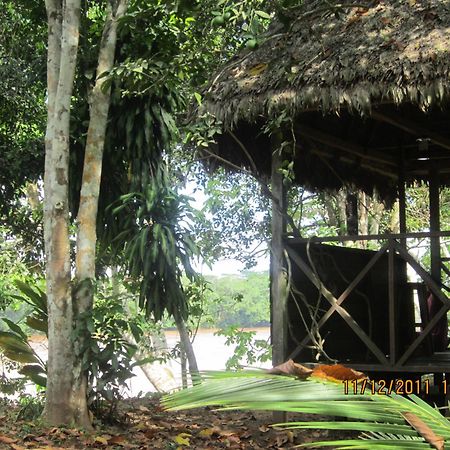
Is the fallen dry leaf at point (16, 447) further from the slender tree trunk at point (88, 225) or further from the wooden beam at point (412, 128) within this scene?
the wooden beam at point (412, 128)

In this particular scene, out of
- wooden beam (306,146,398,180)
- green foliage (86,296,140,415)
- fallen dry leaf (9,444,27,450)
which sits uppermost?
wooden beam (306,146,398,180)

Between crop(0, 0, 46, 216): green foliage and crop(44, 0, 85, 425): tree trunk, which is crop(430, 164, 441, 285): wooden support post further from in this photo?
crop(0, 0, 46, 216): green foliage

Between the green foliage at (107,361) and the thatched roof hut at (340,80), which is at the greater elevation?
the thatched roof hut at (340,80)

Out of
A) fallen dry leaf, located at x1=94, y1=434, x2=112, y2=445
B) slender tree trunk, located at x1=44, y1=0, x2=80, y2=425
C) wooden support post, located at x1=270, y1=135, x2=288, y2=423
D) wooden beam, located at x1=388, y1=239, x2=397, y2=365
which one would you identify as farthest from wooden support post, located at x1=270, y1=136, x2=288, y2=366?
slender tree trunk, located at x1=44, y1=0, x2=80, y2=425

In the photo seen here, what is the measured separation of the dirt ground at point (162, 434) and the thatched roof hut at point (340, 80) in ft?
7.70

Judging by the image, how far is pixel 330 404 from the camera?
119 centimetres

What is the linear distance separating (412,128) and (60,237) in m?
3.21

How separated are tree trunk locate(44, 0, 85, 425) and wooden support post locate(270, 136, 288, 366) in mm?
1611

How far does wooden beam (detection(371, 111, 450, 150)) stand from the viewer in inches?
231

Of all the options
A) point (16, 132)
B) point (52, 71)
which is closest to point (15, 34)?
point (16, 132)

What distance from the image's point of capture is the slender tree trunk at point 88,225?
5.48 m

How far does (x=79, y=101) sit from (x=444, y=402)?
14.1ft

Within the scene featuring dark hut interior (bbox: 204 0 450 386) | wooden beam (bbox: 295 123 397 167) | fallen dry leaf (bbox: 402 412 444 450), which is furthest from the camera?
wooden beam (bbox: 295 123 397 167)

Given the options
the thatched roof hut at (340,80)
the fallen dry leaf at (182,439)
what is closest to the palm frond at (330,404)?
the thatched roof hut at (340,80)
